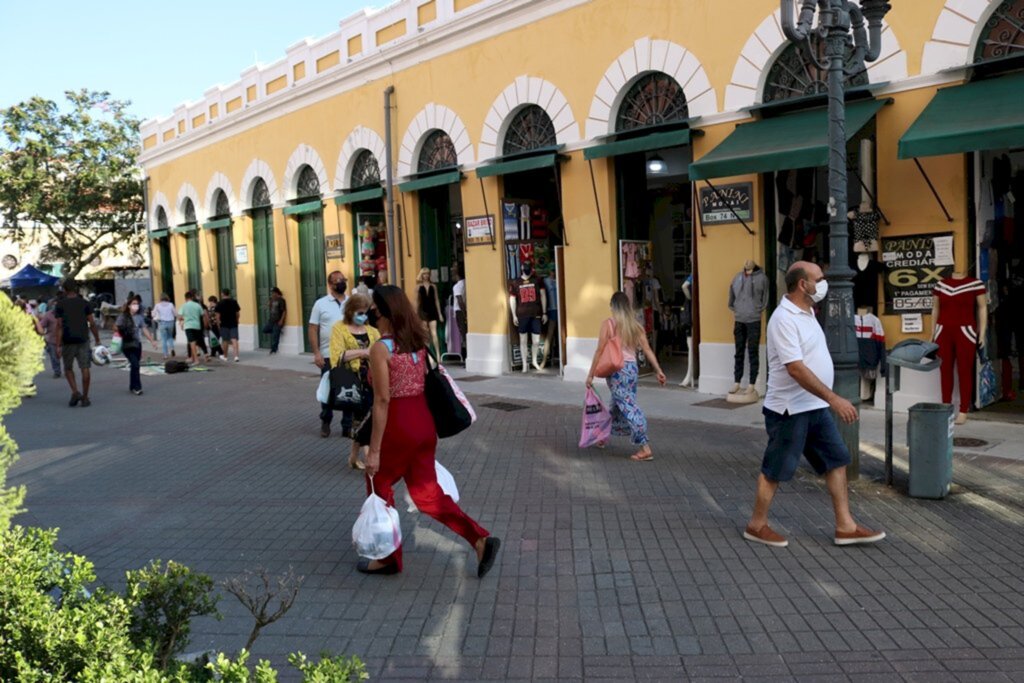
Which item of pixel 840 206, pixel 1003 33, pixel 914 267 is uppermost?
pixel 1003 33

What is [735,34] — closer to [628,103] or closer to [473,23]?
[628,103]

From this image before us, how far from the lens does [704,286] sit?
40.2 ft

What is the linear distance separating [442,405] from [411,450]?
14.6 inches

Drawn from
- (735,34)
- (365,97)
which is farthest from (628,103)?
(365,97)

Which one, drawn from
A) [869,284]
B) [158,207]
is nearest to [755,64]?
[869,284]

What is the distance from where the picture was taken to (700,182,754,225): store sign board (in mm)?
11531

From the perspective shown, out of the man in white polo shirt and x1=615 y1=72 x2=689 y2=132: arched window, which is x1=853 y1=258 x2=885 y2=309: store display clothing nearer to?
x1=615 y1=72 x2=689 y2=132: arched window

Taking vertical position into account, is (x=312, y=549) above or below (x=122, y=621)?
below

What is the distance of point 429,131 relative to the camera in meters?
16.9

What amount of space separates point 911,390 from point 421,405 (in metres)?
6.97

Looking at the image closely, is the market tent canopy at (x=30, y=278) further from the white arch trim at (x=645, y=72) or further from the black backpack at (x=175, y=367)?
the white arch trim at (x=645, y=72)

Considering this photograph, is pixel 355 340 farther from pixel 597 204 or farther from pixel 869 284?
pixel 869 284

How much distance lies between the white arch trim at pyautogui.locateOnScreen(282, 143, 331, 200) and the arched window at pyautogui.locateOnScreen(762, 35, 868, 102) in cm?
1136

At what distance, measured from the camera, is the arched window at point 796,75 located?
10.8 meters
